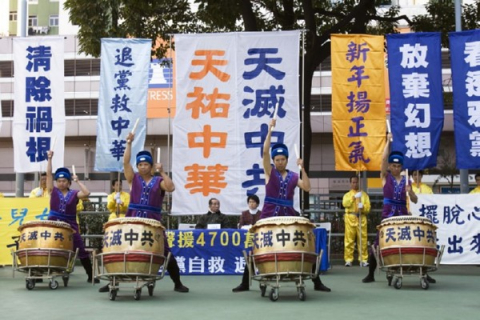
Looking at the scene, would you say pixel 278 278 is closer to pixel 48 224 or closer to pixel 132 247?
pixel 132 247

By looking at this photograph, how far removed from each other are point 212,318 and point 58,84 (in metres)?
7.70

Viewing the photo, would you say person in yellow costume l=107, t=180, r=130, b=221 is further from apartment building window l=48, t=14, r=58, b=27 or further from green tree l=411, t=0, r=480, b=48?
apartment building window l=48, t=14, r=58, b=27

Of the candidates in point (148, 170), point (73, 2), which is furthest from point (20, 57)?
point (148, 170)

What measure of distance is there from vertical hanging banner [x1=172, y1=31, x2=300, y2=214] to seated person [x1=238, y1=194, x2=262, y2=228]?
0.32 feet

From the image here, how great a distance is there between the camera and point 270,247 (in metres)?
8.27

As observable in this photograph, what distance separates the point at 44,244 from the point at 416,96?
21.1ft

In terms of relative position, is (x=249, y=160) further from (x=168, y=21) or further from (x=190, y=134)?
(x=168, y=21)

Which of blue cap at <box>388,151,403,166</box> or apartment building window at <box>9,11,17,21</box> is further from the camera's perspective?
apartment building window at <box>9,11,17,21</box>

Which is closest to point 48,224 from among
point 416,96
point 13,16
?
point 416,96

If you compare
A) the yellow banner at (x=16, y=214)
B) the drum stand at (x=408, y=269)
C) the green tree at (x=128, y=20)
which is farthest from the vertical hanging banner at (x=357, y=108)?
the yellow banner at (x=16, y=214)

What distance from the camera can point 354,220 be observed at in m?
14.2

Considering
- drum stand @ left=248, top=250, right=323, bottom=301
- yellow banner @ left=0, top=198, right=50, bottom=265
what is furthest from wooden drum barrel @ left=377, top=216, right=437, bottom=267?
yellow banner @ left=0, top=198, right=50, bottom=265

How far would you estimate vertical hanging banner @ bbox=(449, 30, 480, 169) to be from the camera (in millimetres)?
12477

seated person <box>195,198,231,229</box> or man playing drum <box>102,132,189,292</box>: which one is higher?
man playing drum <box>102,132,189,292</box>
